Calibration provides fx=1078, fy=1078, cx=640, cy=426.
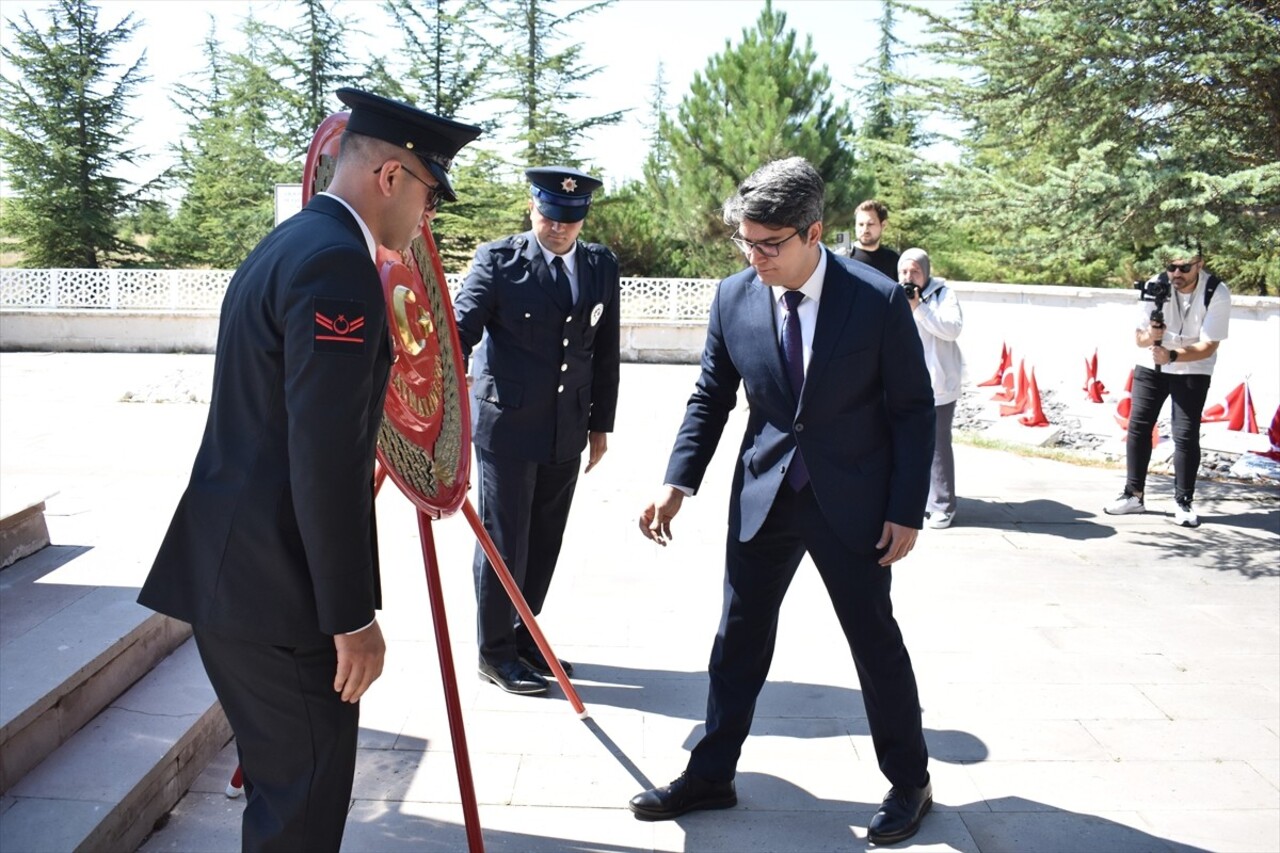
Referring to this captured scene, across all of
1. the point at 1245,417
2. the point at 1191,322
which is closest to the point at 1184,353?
the point at 1191,322

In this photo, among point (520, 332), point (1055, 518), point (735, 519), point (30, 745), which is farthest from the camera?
point (1055, 518)

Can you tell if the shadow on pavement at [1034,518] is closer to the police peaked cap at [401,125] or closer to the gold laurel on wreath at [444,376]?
the gold laurel on wreath at [444,376]

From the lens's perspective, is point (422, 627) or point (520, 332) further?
point (422, 627)

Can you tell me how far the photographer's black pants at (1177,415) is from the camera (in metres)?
6.98

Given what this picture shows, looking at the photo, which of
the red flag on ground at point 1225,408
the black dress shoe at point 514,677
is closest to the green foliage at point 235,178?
the red flag on ground at point 1225,408

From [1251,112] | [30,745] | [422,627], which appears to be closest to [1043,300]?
[1251,112]

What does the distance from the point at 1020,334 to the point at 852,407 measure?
12559 mm

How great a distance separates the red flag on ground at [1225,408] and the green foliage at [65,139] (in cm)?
2227

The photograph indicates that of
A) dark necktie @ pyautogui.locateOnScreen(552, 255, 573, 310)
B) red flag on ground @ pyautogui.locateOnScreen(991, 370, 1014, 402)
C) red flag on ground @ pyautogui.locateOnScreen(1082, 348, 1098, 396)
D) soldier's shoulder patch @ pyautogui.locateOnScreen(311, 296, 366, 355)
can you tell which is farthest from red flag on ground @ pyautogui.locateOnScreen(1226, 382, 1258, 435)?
soldier's shoulder patch @ pyautogui.locateOnScreen(311, 296, 366, 355)

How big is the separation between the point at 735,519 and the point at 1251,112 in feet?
19.8

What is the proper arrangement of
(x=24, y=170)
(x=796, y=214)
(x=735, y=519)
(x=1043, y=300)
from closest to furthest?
(x=796, y=214)
(x=735, y=519)
(x=1043, y=300)
(x=24, y=170)

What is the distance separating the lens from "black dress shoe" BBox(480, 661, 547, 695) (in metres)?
4.24

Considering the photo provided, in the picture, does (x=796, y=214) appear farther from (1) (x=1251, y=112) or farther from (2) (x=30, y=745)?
(1) (x=1251, y=112)

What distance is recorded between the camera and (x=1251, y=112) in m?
7.30
